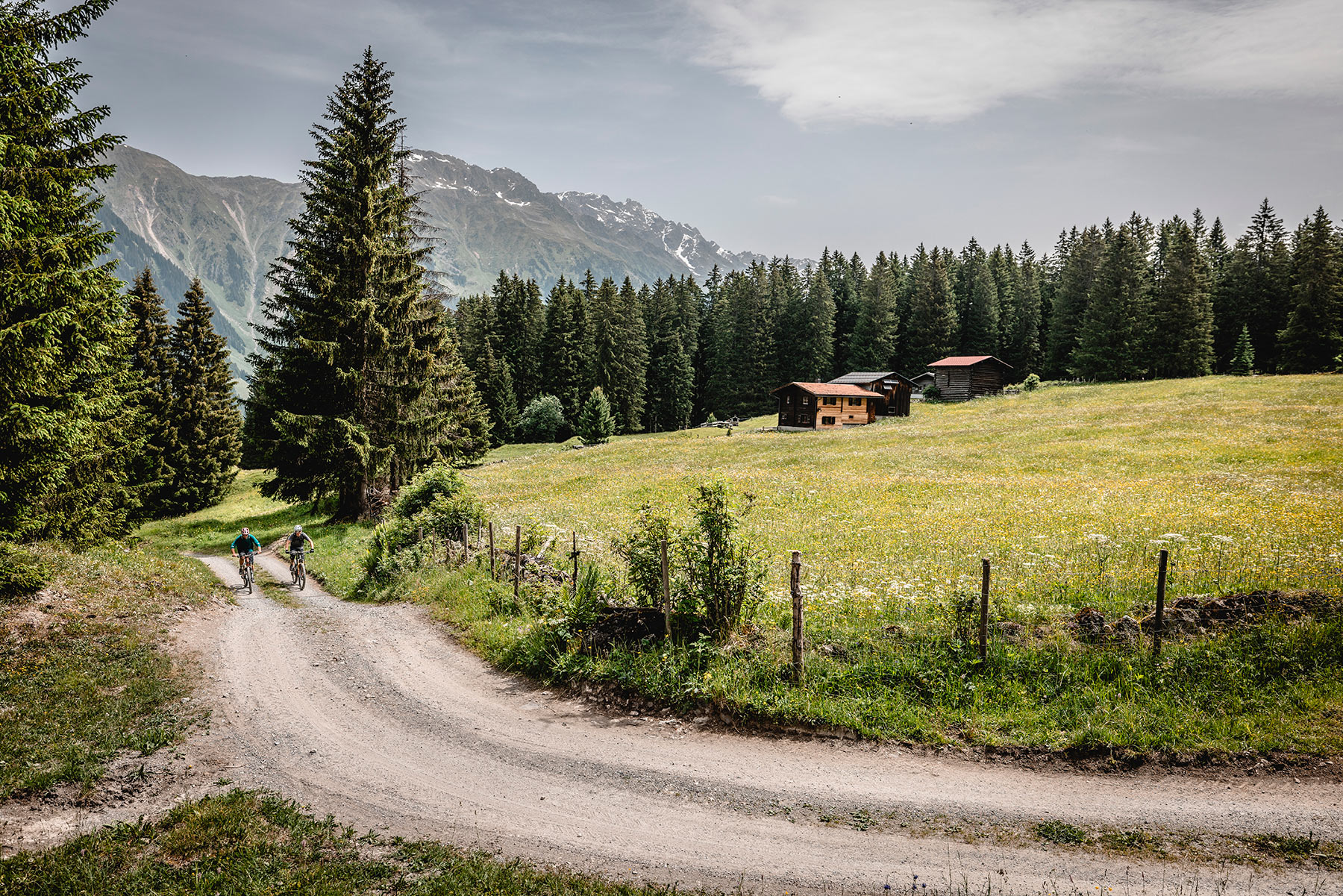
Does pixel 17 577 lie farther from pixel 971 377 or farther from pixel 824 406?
pixel 971 377

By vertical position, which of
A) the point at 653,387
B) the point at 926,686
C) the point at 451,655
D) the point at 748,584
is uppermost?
the point at 653,387

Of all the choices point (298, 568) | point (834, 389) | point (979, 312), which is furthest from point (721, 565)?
point (979, 312)

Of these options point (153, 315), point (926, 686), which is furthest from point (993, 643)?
point (153, 315)

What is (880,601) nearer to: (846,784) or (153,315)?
(846,784)

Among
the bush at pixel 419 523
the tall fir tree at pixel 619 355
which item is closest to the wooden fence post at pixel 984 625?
the bush at pixel 419 523

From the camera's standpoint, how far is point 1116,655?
34.0 ft

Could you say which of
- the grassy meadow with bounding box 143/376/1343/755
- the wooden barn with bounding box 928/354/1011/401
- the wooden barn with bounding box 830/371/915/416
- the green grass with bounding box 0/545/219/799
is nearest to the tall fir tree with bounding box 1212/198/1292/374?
the wooden barn with bounding box 928/354/1011/401

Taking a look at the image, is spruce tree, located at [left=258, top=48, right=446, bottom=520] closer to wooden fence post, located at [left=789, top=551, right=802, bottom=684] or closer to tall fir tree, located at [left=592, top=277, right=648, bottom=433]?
wooden fence post, located at [left=789, top=551, right=802, bottom=684]

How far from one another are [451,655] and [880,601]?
9.74m

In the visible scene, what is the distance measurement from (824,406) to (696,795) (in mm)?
58986

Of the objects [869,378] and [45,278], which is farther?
[869,378]

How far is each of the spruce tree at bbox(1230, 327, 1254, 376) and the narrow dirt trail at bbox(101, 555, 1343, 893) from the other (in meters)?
84.2

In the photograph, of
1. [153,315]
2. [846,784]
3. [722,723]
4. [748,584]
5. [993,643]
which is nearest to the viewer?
Answer: [846,784]

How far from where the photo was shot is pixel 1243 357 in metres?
68.8
